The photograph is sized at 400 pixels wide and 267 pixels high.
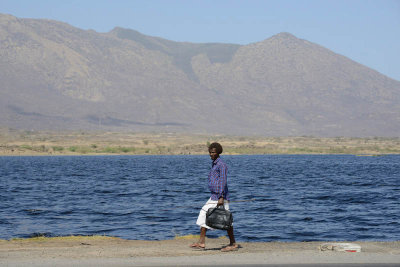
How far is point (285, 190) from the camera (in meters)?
45.5

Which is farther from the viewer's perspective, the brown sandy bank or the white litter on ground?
the white litter on ground

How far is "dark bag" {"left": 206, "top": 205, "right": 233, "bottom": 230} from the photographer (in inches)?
632

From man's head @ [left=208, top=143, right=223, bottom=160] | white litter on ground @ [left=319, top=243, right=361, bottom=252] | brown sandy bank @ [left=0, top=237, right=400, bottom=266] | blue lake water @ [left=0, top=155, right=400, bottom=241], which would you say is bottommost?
blue lake water @ [left=0, top=155, right=400, bottom=241]

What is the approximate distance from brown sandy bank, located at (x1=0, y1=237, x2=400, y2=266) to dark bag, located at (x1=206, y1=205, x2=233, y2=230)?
2.35ft

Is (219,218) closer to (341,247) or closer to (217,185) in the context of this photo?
(217,185)

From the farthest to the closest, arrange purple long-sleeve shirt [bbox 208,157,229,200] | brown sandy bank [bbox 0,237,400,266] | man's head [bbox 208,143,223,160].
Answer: man's head [bbox 208,143,223,160] < purple long-sleeve shirt [bbox 208,157,229,200] < brown sandy bank [bbox 0,237,400,266]

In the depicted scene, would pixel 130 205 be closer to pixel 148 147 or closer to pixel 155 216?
pixel 155 216

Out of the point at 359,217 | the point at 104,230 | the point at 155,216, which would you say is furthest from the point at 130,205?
the point at 359,217

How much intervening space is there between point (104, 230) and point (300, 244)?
8.39 meters

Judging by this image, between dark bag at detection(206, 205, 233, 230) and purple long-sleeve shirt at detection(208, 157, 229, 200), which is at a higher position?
purple long-sleeve shirt at detection(208, 157, 229, 200)

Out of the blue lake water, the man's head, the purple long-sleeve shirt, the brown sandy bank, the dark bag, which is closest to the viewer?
the brown sandy bank

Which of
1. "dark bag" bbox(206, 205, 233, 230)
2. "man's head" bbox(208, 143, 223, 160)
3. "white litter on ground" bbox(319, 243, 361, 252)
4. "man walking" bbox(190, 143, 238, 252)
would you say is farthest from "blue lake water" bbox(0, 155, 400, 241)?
"man's head" bbox(208, 143, 223, 160)

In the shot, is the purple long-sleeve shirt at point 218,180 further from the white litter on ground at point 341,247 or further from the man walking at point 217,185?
the white litter on ground at point 341,247

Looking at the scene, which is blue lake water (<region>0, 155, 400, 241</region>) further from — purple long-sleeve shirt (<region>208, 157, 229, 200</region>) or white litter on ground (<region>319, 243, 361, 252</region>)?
purple long-sleeve shirt (<region>208, 157, 229, 200</region>)
